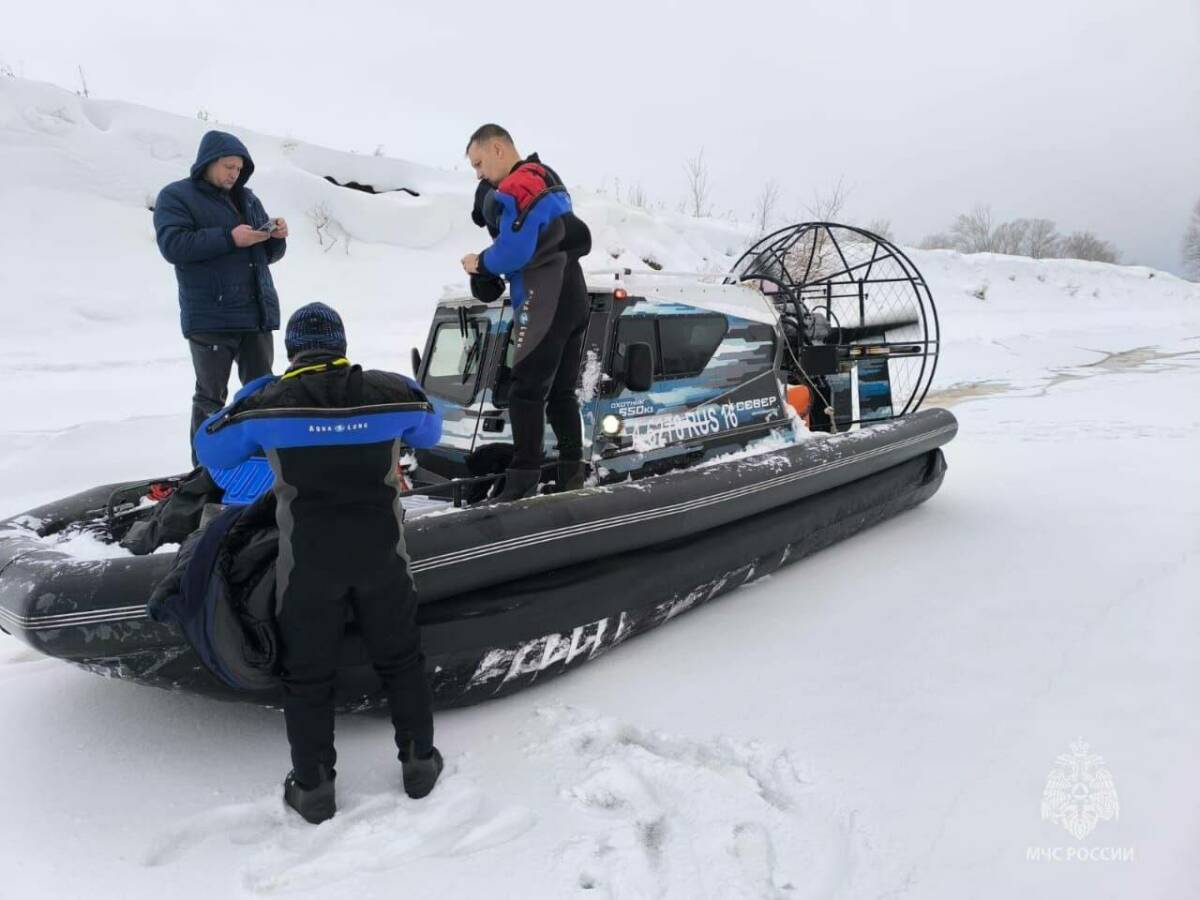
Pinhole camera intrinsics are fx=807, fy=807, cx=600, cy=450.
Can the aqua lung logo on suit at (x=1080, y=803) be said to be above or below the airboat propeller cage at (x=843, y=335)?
below

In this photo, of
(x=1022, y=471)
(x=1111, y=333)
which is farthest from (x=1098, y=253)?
(x=1022, y=471)

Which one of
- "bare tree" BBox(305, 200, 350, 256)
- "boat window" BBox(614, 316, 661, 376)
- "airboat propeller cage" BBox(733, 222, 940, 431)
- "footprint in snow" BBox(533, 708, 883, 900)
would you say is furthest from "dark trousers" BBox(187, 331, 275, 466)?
"bare tree" BBox(305, 200, 350, 256)

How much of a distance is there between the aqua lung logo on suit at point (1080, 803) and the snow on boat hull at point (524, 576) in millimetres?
1433

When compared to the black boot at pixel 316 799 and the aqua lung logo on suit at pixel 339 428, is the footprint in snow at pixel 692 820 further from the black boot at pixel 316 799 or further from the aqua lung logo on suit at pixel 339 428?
the aqua lung logo on suit at pixel 339 428

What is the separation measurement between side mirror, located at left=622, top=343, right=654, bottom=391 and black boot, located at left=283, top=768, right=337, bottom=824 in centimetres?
196

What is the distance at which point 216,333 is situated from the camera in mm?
3443

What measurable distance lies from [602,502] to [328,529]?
1.15m

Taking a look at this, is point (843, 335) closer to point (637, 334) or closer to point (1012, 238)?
point (637, 334)

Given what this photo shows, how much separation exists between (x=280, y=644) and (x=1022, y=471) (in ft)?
18.0

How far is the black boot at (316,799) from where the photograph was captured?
6.75 feet

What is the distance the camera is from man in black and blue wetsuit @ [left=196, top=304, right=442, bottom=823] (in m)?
2.03

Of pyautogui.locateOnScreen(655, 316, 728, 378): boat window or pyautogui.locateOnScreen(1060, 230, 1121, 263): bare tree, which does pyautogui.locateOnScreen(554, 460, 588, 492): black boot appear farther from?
pyautogui.locateOnScreen(1060, 230, 1121, 263): bare tree

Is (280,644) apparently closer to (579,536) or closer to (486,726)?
(486,726)

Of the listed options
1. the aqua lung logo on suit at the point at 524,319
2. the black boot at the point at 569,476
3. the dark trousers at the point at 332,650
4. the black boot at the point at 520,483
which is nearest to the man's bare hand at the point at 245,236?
the aqua lung logo on suit at the point at 524,319
